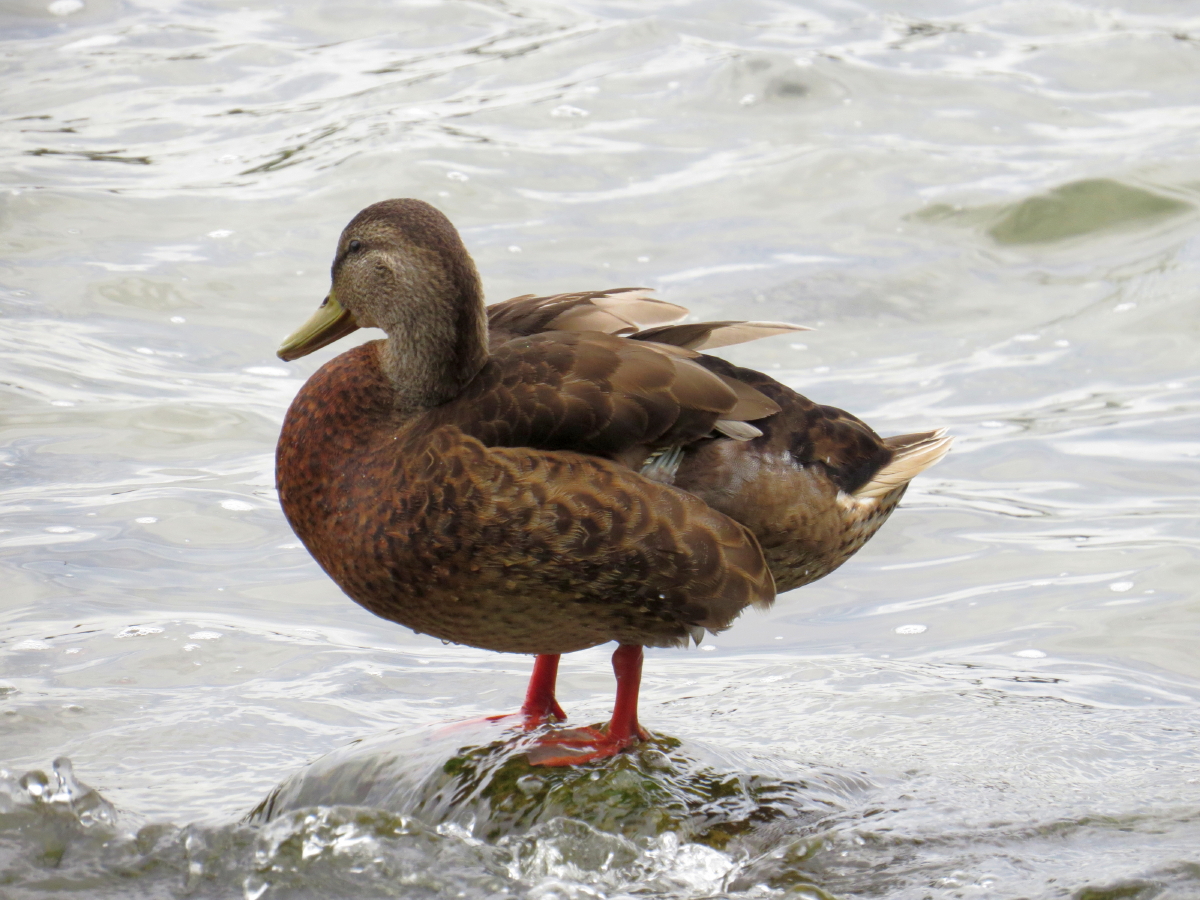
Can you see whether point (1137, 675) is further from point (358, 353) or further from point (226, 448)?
point (226, 448)

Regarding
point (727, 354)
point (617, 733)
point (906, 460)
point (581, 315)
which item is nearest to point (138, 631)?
point (617, 733)

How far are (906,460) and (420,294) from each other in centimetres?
146

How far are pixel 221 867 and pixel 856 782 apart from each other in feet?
5.46

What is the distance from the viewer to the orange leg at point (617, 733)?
3852 millimetres

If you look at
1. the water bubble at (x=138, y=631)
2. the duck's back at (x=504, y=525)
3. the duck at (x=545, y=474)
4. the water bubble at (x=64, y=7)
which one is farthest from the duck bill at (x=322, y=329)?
the water bubble at (x=64, y=7)

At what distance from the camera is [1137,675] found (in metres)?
4.94

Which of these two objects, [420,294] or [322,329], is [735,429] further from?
[322,329]

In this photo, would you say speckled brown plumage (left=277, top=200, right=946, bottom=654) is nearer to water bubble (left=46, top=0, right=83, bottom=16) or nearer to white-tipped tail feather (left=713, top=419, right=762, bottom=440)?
white-tipped tail feather (left=713, top=419, right=762, bottom=440)

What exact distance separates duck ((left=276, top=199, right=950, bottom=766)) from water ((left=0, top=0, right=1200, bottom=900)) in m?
0.51

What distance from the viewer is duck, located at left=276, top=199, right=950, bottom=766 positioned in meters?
3.44

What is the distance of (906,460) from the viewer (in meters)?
4.09

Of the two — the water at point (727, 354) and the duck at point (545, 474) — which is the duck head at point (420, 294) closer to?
the duck at point (545, 474)

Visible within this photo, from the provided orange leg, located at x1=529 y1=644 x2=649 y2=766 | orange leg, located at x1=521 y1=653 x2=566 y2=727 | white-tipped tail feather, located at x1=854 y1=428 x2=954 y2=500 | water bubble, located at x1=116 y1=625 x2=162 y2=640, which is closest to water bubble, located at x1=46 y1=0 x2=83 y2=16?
water bubble, located at x1=116 y1=625 x2=162 y2=640

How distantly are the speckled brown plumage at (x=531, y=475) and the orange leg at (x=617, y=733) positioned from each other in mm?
157
